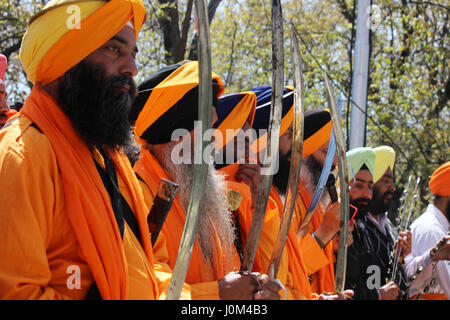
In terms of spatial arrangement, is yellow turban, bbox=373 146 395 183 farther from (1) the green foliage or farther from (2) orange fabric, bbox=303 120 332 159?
(1) the green foliage

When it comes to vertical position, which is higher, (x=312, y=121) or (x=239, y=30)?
(x=239, y=30)

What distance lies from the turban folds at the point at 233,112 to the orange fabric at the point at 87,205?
4.57 feet

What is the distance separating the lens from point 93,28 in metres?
2.14

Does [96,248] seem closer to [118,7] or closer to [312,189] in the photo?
[118,7]

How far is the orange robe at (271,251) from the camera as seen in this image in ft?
9.84

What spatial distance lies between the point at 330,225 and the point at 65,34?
2126 mm

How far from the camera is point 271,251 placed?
3.01 metres

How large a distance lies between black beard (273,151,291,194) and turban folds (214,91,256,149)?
0.40 m

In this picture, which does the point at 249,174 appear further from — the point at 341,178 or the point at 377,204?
the point at 377,204

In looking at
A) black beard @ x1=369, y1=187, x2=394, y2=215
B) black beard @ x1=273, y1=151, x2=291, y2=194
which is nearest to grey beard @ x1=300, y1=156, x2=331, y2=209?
black beard @ x1=273, y1=151, x2=291, y2=194

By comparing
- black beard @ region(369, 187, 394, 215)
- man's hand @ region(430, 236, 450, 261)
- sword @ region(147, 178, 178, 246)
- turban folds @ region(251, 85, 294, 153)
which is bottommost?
man's hand @ region(430, 236, 450, 261)

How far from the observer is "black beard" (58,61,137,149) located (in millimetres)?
2135
